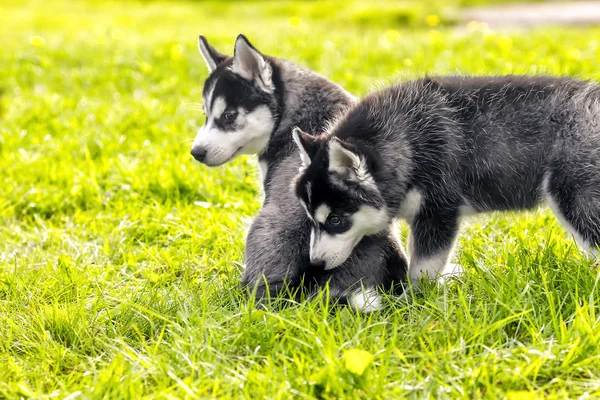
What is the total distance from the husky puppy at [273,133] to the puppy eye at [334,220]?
21 cm

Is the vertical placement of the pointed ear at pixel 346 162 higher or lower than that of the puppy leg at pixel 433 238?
higher

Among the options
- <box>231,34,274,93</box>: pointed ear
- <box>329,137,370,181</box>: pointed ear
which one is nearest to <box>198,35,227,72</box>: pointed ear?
<box>231,34,274,93</box>: pointed ear

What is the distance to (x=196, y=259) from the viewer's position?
469cm

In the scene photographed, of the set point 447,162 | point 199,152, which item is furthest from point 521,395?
point 199,152

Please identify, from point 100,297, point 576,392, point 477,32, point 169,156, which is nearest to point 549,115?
point 576,392

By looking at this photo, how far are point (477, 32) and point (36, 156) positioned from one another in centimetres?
658

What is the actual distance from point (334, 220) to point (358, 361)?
105cm

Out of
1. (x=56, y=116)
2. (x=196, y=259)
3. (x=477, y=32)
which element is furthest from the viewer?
(x=477, y=32)

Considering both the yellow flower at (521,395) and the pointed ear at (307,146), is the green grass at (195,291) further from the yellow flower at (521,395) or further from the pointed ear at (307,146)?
the pointed ear at (307,146)

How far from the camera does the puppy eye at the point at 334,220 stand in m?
3.83

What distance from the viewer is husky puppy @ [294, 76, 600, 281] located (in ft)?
12.5

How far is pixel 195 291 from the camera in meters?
4.17

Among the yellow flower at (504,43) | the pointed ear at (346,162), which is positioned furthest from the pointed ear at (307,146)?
the yellow flower at (504,43)

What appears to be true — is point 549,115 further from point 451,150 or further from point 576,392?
point 576,392
